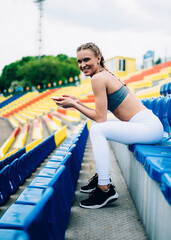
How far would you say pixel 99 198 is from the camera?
1.68 meters

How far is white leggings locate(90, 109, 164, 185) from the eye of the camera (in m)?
1.62

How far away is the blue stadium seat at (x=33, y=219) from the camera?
68cm

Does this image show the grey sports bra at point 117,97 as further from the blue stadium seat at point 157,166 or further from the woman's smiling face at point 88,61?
the blue stadium seat at point 157,166

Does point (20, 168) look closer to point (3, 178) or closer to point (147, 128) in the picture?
point (3, 178)

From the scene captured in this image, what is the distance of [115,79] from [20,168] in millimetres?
2201

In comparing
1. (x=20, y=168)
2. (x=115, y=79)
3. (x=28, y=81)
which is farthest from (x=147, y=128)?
(x=28, y=81)

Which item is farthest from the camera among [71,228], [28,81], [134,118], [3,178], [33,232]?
[28,81]

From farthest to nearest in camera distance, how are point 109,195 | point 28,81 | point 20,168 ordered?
point 28,81, point 20,168, point 109,195

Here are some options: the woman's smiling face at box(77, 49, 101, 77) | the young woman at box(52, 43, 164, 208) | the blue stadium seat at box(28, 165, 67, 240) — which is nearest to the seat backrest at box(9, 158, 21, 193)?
the young woman at box(52, 43, 164, 208)

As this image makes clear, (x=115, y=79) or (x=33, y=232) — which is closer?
(x=33, y=232)

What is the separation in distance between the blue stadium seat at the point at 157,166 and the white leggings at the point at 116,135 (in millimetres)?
332

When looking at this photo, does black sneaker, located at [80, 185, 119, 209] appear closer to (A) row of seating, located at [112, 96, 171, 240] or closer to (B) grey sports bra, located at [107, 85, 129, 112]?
(A) row of seating, located at [112, 96, 171, 240]

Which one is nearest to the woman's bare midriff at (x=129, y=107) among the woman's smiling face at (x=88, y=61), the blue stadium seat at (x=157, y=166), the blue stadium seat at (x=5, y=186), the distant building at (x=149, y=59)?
the woman's smiling face at (x=88, y=61)

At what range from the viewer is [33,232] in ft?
2.37
